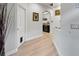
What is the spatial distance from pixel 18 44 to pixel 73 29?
2.03m

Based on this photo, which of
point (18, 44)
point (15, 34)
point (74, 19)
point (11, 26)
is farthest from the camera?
point (18, 44)

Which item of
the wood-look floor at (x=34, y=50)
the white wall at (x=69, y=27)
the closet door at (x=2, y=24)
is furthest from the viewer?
the wood-look floor at (x=34, y=50)

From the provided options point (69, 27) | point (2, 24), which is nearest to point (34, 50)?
point (2, 24)

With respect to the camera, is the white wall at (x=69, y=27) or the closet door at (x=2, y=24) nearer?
the white wall at (x=69, y=27)

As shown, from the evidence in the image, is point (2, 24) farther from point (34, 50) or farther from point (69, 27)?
point (69, 27)

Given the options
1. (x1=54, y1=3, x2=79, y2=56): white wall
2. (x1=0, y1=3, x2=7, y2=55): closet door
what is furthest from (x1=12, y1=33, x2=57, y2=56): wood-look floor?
(x1=54, y1=3, x2=79, y2=56): white wall

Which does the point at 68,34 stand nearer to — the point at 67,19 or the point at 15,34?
the point at 67,19

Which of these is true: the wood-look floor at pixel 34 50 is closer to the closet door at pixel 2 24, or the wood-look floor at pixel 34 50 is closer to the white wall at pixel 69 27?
the closet door at pixel 2 24

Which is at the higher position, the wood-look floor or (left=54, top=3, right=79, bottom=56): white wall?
(left=54, top=3, right=79, bottom=56): white wall

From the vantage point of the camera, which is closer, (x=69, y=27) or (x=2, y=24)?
(x=69, y=27)

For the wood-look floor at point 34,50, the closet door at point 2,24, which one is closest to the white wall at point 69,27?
the wood-look floor at point 34,50

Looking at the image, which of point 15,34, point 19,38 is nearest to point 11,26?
point 15,34

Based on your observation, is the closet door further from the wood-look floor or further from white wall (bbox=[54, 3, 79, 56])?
white wall (bbox=[54, 3, 79, 56])

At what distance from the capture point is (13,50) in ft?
10.5
